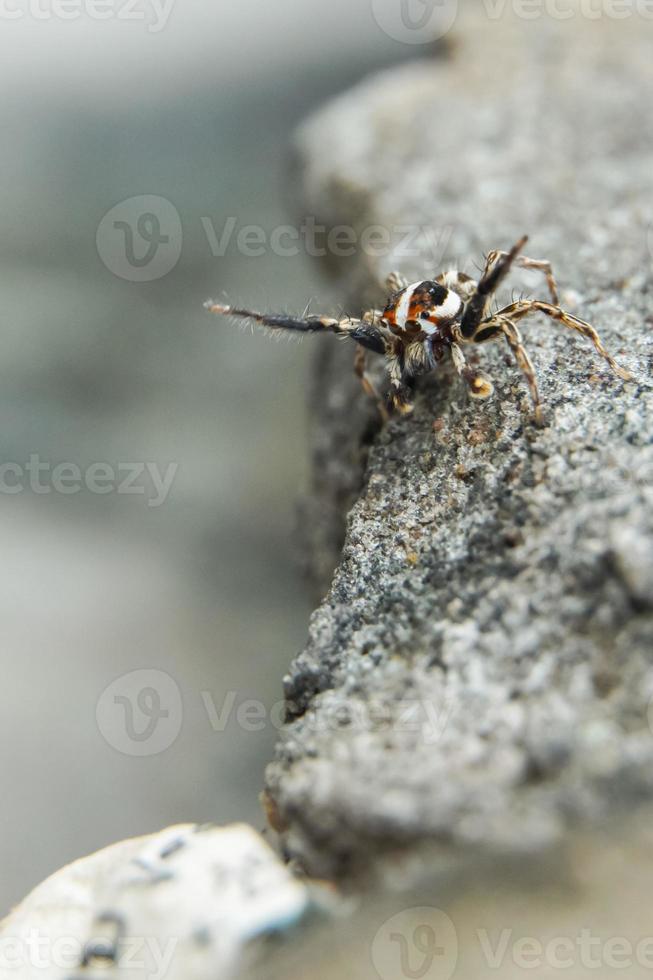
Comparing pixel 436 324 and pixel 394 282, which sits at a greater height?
pixel 394 282

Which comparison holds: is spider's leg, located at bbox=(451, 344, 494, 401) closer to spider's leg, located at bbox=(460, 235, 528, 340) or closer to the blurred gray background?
spider's leg, located at bbox=(460, 235, 528, 340)

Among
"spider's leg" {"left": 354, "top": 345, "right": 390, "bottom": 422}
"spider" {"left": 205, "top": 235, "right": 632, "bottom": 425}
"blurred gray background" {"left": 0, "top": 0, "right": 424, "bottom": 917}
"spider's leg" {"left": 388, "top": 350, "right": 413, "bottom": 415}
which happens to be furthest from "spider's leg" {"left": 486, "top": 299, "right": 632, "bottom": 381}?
"blurred gray background" {"left": 0, "top": 0, "right": 424, "bottom": 917}

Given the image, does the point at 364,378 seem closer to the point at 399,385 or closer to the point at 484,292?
the point at 399,385

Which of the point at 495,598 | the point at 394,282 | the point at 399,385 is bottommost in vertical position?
the point at 495,598

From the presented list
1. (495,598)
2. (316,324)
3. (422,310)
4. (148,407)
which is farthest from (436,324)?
(148,407)

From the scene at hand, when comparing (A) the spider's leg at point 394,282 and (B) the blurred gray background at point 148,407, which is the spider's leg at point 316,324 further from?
(B) the blurred gray background at point 148,407

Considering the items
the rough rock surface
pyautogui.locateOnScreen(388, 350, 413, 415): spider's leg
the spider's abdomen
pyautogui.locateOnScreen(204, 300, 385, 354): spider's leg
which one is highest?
the spider's abdomen

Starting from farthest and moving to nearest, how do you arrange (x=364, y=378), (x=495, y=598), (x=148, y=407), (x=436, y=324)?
(x=148, y=407) → (x=364, y=378) → (x=436, y=324) → (x=495, y=598)
